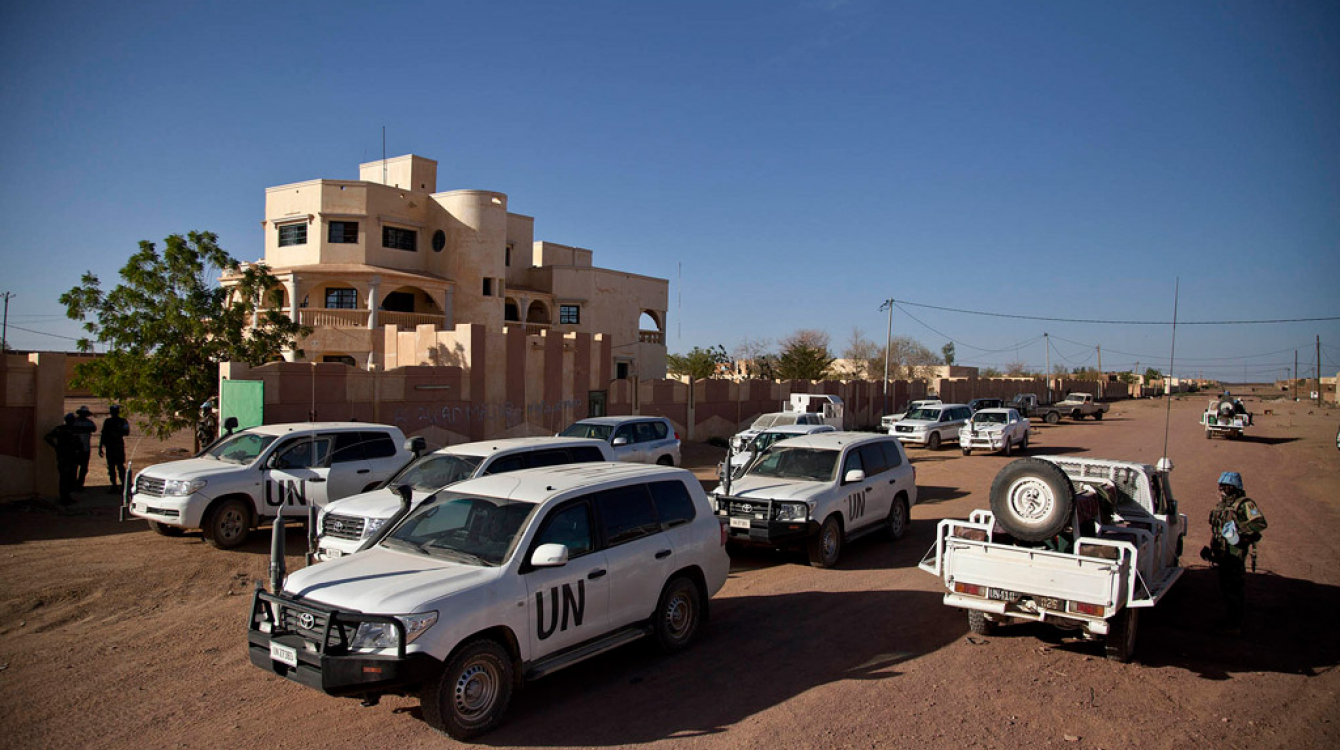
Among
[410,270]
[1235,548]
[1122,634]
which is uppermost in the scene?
[410,270]

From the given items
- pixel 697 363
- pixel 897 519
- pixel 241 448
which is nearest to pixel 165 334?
pixel 241 448

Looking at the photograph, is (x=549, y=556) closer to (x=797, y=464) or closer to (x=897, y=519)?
(x=797, y=464)

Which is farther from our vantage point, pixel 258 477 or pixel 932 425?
pixel 932 425

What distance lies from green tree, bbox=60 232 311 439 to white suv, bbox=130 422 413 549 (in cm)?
701

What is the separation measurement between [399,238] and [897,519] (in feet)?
93.4

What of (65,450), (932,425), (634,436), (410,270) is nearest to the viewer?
(65,450)

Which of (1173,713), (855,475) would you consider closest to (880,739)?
(1173,713)

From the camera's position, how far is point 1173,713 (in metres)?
5.96

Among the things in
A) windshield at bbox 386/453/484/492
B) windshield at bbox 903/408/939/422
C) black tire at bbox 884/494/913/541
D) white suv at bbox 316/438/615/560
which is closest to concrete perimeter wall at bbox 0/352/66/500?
white suv at bbox 316/438/615/560

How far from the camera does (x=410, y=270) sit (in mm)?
34469

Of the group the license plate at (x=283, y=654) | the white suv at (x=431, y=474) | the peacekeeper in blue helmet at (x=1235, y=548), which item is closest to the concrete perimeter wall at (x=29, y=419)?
the white suv at (x=431, y=474)

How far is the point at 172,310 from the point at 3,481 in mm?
5217

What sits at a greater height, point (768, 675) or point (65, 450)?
point (65, 450)

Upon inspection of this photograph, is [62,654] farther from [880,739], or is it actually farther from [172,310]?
[172,310]
